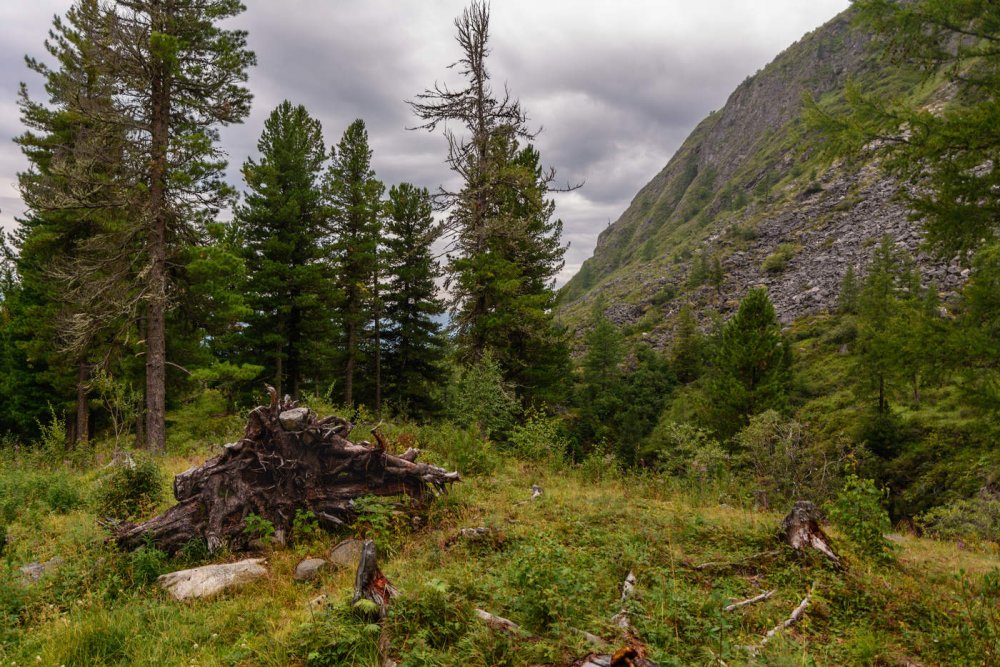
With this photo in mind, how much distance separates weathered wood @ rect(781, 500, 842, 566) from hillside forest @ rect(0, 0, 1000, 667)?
181 millimetres

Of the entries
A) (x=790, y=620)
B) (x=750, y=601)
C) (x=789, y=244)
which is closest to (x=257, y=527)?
(x=750, y=601)

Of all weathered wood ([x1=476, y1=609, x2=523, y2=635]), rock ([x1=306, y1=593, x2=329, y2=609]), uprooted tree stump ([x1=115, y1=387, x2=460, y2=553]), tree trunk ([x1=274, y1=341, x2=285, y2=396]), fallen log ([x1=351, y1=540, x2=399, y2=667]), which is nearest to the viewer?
weathered wood ([x1=476, y1=609, x2=523, y2=635])

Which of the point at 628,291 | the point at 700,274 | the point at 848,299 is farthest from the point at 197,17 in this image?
the point at 628,291

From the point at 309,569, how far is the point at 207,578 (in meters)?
1.06

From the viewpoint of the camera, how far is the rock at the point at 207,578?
480 cm

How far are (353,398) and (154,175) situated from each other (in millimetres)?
14607

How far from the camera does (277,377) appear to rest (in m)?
20.1

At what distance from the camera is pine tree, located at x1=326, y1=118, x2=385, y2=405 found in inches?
911

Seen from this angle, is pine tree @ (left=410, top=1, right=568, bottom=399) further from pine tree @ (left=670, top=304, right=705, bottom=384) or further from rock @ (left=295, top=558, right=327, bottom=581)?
pine tree @ (left=670, top=304, right=705, bottom=384)

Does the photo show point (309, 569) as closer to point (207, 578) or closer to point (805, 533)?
point (207, 578)

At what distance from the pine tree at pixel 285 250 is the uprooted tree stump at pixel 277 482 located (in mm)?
13896

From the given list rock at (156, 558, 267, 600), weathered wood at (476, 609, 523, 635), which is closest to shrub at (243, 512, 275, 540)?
rock at (156, 558, 267, 600)

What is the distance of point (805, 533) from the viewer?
5266 mm

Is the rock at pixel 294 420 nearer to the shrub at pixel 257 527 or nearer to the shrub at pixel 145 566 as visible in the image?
the shrub at pixel 257 527
